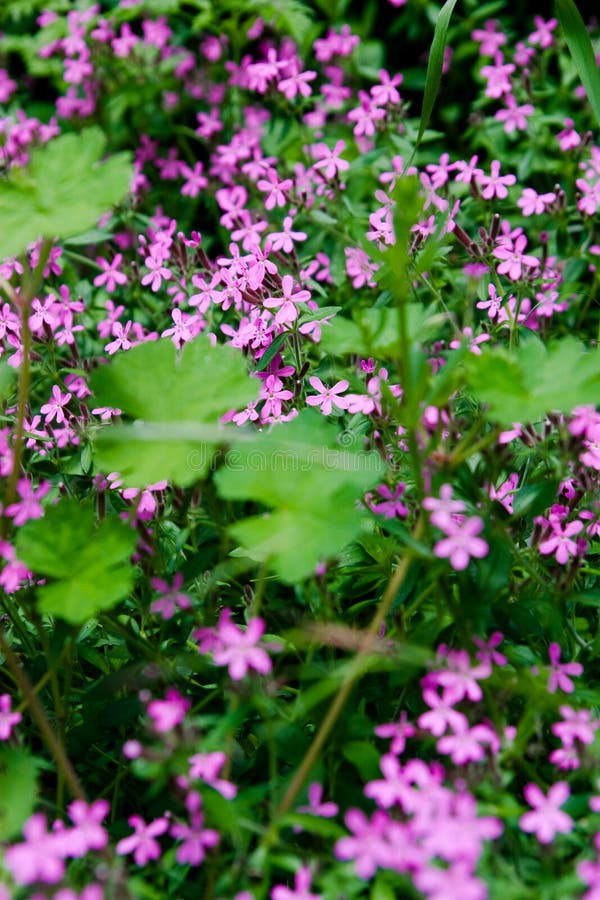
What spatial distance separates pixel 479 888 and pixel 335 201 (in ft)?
5.63

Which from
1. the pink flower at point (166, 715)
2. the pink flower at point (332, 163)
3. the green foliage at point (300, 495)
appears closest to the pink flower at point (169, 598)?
the green foliage at point (300, 495)

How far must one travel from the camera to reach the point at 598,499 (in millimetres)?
1662

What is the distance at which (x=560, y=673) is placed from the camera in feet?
4.81

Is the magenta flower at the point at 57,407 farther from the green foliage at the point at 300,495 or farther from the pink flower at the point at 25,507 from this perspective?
the green foliage at the point at 300,495

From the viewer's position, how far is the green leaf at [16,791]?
125 cm

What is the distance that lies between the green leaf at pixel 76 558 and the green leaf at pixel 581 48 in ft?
4.53

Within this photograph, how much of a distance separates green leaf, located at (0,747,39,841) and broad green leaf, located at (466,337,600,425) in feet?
2.46

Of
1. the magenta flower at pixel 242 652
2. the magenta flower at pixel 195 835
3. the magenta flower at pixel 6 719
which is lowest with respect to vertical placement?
the magenta flower at pixel 6 719

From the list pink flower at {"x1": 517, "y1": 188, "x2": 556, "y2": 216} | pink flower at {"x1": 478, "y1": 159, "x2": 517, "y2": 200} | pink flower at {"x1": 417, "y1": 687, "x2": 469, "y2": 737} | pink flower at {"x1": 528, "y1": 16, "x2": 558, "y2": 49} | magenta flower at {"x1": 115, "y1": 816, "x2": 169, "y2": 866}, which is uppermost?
pink flower at {"x1": 528, "y1": 16, "x2": 558, "y2": 49}

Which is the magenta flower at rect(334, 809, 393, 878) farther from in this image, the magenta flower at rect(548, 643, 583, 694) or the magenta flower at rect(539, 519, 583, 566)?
the magenta flower at rect(539, 519, 583, 566)

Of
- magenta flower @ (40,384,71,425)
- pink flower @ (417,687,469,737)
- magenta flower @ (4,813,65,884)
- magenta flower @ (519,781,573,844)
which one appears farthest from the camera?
magenta flower @ (40,384,71,425)

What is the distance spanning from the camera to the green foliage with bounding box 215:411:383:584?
1.29 metres

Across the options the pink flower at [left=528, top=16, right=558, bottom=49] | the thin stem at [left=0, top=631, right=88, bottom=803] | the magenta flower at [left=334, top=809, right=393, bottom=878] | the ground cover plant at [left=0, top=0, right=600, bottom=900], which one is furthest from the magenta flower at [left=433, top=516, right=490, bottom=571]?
the pink flower at [left=528, top=16, right=558, bottom=49]

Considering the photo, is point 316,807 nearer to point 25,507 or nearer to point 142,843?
point 142,843
